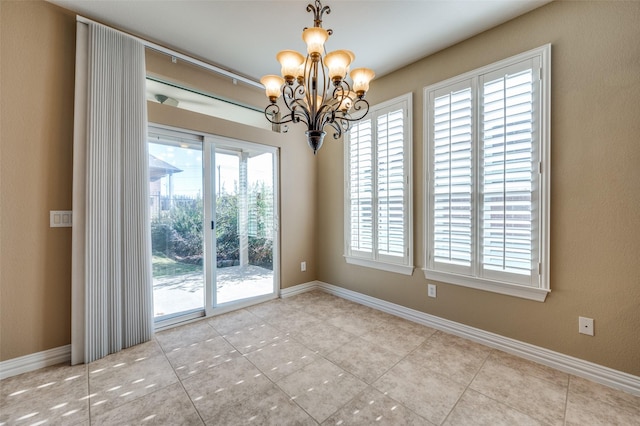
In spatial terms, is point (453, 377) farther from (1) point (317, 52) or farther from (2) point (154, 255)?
(2) point (154, 255)

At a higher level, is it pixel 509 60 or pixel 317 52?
pixel 509 60

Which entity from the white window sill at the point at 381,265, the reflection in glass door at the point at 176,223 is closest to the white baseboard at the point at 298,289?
the white window sill at the point at 381,265

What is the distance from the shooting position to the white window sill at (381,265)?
9.95ft

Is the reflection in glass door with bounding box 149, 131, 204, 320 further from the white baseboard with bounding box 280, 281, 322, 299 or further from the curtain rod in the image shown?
the white baseboard with bounding box 280, 281, 322, 299

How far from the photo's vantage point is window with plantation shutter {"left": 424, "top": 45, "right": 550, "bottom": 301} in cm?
214

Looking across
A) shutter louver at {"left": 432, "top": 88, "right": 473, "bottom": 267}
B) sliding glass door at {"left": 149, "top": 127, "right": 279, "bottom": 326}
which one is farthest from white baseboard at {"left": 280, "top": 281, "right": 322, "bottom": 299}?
shutter louver at {"left": 432, "top": 88, "right": 473, "bottom": 267}

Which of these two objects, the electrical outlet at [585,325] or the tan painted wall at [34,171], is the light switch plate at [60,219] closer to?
the tan painted wall at [34,171]

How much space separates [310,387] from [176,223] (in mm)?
2131

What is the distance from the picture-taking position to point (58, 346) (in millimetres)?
2209

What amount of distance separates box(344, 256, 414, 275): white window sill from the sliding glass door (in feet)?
3.60

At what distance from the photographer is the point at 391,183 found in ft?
10.3

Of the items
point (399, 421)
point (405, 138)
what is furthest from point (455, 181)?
point (399, 421)

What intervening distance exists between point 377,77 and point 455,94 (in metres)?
1.07

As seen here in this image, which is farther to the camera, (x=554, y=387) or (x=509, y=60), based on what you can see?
(x=509, y=60)
